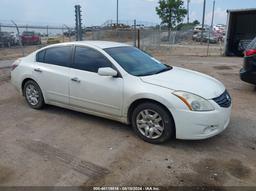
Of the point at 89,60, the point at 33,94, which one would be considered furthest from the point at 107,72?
the point at 33,94

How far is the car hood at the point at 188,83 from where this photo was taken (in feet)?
11.5

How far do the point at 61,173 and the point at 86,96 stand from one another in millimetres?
1600

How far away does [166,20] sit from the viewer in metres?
36.9

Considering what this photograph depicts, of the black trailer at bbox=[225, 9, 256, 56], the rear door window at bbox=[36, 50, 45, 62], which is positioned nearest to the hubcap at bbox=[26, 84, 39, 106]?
the rear door window at bbox=[36, 50, 45, 62]

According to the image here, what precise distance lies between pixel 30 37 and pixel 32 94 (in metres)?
17.6

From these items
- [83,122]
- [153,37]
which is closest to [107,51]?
[83,122]

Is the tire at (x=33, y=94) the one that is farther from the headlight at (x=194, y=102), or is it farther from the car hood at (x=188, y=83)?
the headlight at (x=194, y=102)

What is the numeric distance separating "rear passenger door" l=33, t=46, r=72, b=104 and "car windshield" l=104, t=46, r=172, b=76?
0.93 meters

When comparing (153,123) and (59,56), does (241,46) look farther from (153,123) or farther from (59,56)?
(153,123)

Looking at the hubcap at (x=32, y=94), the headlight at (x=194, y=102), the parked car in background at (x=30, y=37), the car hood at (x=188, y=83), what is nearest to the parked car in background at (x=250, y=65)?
the car hood at (x=188, y=83)

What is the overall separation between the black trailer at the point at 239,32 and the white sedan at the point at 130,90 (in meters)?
12.5

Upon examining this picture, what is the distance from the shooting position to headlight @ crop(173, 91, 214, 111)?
336 cm

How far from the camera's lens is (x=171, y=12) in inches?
1431

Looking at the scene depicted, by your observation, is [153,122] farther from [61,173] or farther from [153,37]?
[153,37]
